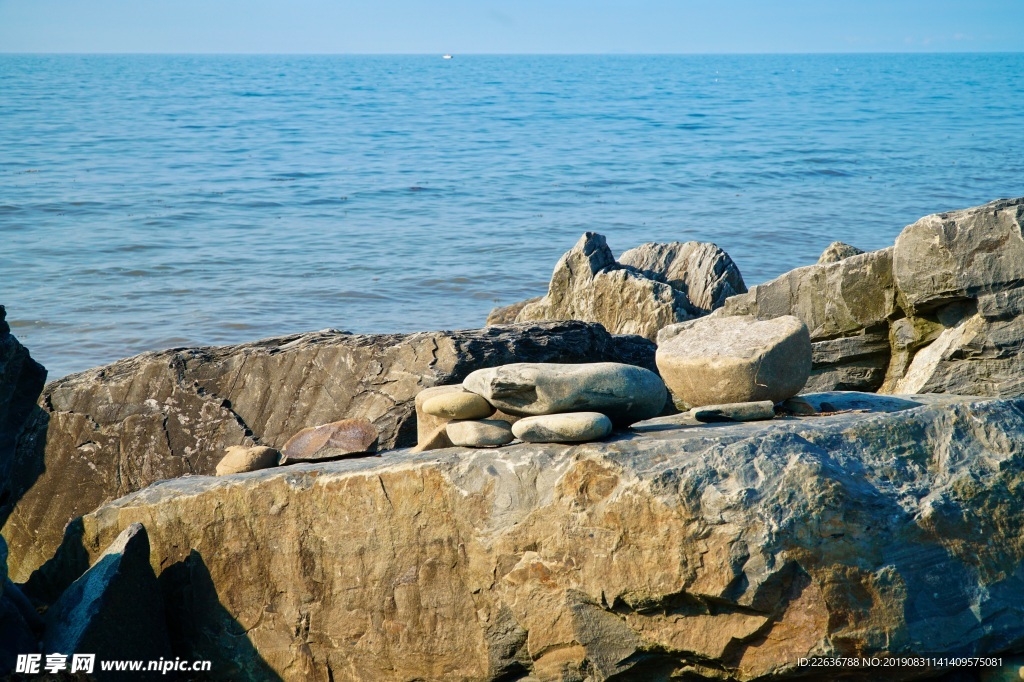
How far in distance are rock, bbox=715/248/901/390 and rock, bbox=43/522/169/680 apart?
13.1 feet

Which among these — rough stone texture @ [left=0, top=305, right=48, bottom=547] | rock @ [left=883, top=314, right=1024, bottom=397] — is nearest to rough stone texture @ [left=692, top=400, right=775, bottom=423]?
rock @ [left=883, top=314, right=1024, bottom=397]

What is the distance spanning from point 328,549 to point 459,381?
53.1 inches

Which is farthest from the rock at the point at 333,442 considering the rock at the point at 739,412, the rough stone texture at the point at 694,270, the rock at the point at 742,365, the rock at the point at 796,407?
the rough stone texture at the point at 694,270

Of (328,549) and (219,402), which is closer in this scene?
(328,549)

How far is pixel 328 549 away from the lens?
3.57 metres

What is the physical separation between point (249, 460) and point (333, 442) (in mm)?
447

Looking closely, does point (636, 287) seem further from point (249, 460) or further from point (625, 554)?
point (625, 554)

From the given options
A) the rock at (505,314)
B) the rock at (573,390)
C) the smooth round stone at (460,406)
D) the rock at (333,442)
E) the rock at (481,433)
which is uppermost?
the rock at (573,390)

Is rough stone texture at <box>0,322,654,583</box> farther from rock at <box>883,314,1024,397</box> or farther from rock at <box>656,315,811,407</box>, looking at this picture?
rock at <box>883,314,1024,397</box>

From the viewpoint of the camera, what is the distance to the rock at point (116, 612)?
337cm

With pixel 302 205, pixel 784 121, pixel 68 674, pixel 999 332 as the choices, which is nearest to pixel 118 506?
pixel 68 674

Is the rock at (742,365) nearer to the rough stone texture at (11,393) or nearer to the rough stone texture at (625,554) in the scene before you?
the rough stone texture at (625,554)

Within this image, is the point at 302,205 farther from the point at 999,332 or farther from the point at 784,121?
the point at 784,121

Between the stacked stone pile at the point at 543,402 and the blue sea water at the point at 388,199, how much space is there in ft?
19.6
